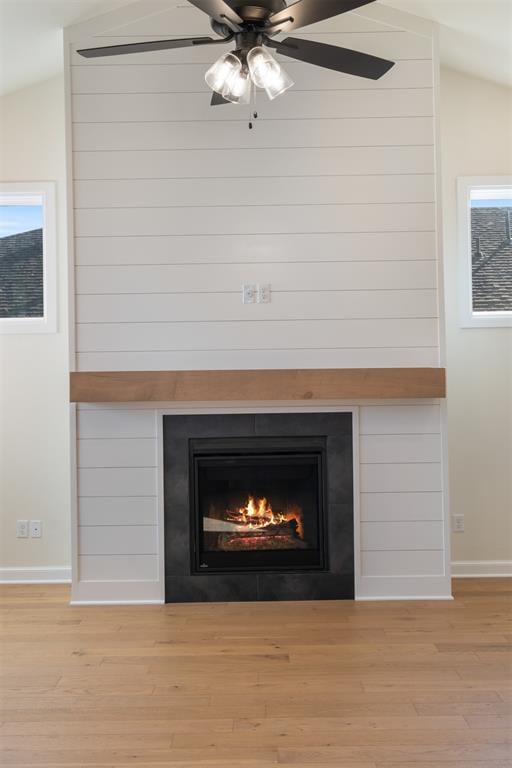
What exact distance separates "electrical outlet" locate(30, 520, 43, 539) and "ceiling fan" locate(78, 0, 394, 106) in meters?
2.96

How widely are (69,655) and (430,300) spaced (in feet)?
8.51

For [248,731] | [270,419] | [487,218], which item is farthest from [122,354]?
[487,218]

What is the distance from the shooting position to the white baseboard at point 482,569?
15.0ft

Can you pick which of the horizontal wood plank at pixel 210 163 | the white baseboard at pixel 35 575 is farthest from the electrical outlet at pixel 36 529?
the horizontal wood plank at pixel 210 163

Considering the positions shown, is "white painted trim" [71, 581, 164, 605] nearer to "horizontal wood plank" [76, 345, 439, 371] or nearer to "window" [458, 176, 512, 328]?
"horizontal wood plank" [76, 345, 439, 371]

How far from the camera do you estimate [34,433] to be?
460cm

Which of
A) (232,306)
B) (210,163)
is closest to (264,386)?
(232,306)

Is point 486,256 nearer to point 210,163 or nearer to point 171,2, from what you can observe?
point 210,163

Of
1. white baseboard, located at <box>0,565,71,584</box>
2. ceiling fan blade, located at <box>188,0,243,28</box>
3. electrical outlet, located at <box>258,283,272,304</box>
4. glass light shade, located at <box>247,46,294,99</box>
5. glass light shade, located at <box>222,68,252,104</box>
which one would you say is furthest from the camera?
white baseboard, located at <box>0,565,71,584</box>

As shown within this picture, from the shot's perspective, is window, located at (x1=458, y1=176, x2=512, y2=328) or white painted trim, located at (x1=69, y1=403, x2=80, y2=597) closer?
white painted trim, located at (x1=69, y1=403, x2=80, y2=597)

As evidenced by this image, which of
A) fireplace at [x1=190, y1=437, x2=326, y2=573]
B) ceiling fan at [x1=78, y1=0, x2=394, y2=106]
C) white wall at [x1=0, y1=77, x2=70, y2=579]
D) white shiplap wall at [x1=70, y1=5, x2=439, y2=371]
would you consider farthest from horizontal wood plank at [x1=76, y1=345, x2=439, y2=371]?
ceiling fan at [x1=78, y1=0, x2=394, y2=106]

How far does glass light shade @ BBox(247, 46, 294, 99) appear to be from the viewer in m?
2.31

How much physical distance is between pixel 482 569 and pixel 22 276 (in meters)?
3.44

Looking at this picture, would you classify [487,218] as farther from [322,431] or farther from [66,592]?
[66,592]
